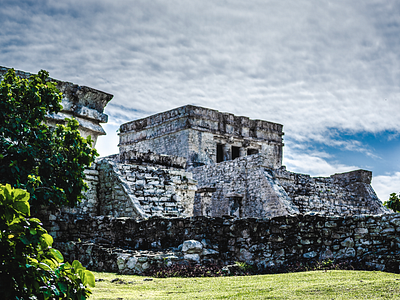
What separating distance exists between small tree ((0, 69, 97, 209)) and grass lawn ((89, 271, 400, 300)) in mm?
2823

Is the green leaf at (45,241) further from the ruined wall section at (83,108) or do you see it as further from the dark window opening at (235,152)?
the dark window opening at (235,152)

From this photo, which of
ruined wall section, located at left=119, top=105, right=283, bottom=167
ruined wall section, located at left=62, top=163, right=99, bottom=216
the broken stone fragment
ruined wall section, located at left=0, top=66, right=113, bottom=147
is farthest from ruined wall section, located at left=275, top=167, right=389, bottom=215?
the broken stone fragment

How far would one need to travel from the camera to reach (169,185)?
442 inches

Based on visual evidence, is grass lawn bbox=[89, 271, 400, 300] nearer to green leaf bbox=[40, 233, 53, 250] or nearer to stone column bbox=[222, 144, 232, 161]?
green leaf bbox=[40, 233, 53, 250]

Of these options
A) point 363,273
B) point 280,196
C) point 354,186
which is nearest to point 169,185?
point 280,196

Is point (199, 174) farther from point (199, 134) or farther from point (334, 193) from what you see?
point (334, 193)

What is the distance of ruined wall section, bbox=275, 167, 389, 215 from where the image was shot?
1553cm

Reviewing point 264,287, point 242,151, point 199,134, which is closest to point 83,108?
point 264,287

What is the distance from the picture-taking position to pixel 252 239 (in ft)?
21.9

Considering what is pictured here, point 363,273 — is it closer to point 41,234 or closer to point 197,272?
point 197,272

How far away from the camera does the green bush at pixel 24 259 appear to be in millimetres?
2395

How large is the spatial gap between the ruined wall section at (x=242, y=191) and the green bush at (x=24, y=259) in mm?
11226

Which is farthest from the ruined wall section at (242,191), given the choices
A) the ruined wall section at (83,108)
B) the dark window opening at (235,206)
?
the ruined wall section at (83,108)

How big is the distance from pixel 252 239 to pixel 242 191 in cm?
893
